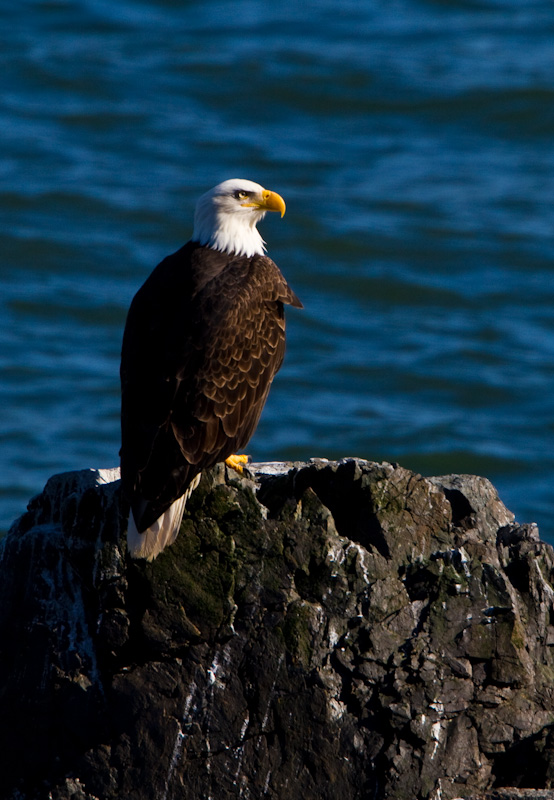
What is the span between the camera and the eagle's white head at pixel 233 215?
260 inches

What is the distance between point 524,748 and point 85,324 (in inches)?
486

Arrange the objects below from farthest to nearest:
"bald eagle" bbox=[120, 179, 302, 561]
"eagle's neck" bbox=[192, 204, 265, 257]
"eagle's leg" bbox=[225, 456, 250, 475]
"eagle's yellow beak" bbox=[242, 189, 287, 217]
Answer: "eagle's yellow beak" bbox=[242, 189, 287, 217], "eagle's neck" bbox=[192, 204, 265, 257], "eagle's leg" bbox=[225, 456, 250, 475], "bald eagle" bbox=[120, 179, 302, 561]

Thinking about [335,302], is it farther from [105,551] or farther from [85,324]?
[105,551]

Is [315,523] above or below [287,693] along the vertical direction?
above

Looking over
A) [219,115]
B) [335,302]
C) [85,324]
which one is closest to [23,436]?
[85,324]

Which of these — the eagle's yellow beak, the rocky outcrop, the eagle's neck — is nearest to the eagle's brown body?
the eagle's neck

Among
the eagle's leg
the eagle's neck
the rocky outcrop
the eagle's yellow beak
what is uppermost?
the eagle's yellow beak

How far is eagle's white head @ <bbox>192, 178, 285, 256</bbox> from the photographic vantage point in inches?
260

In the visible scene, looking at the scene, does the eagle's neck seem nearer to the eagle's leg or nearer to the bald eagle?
the bald eagle

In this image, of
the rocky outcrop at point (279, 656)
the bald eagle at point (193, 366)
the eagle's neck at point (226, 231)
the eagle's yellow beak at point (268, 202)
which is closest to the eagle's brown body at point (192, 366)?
the bald eagle at point (193, 366)

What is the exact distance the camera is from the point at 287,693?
16.5ft

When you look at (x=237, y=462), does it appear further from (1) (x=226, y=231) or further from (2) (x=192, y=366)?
(1) (x=226, y=231)

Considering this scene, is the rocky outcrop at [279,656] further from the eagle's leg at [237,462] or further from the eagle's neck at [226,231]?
Result: the eagle's neck at [226,231]

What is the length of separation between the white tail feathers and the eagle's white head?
6.15 ft
